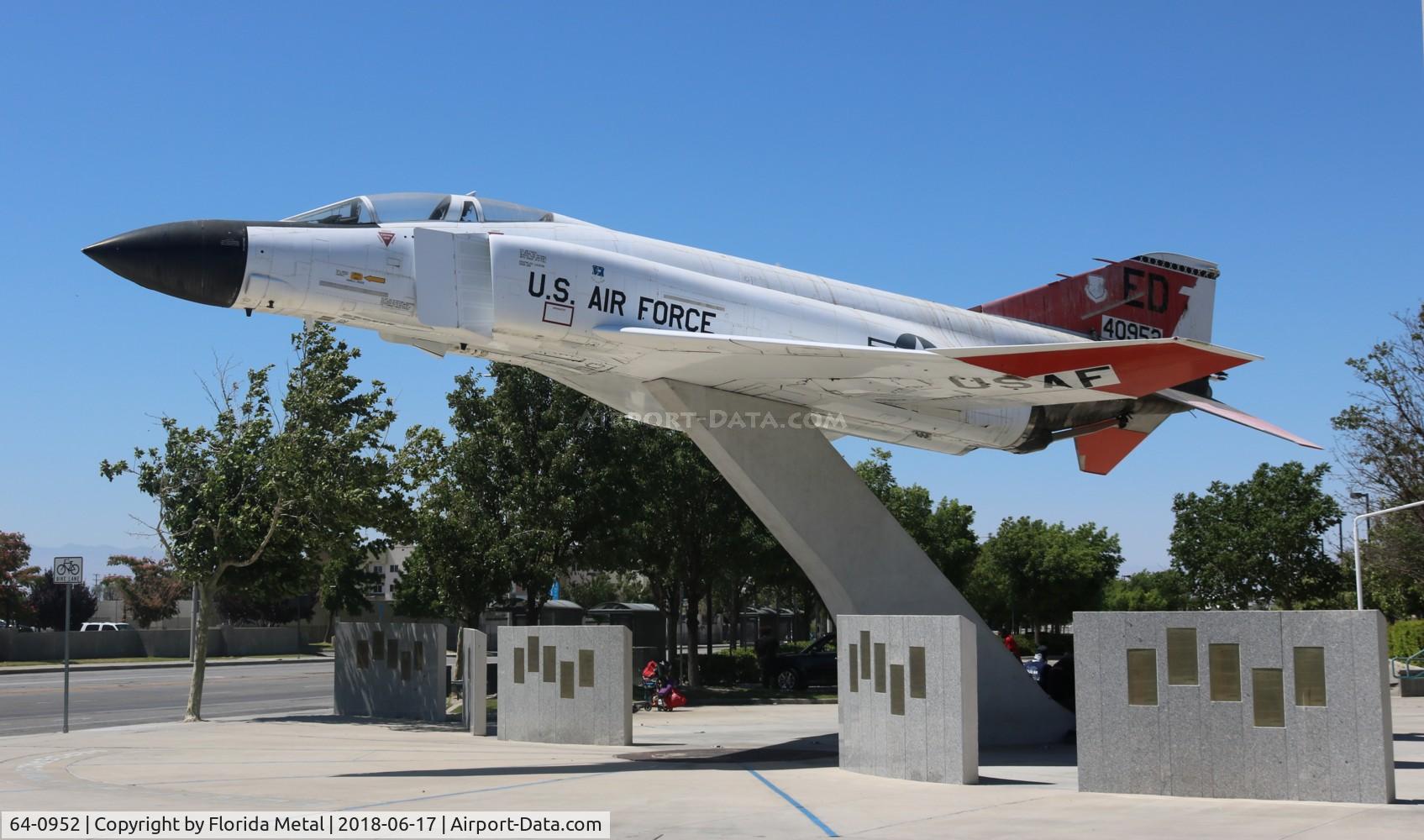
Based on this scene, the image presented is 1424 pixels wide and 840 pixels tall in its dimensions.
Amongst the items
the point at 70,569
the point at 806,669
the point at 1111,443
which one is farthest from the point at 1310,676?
the point at 806,669

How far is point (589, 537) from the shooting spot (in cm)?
2877

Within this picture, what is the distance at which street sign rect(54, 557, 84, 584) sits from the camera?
17.6 m

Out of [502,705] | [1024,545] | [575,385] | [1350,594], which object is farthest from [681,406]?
[1024,545]

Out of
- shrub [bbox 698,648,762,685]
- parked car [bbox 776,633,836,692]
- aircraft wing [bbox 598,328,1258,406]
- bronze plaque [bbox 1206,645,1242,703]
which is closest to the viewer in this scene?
bronze plaque [bbox 1206,645,1242,703]

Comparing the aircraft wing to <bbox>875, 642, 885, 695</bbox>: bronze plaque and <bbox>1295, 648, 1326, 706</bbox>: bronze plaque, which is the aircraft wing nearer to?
<bbox>875, 642, 885, 695</bbox>: bronze plaque

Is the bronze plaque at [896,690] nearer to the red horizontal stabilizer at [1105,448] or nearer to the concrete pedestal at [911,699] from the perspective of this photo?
the concrete pedestal at [911,699]

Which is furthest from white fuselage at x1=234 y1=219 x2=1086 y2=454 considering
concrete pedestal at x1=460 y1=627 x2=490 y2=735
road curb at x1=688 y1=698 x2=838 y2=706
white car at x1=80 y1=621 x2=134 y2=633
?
white car at x1=80 y1=621 x2=134 y2=633

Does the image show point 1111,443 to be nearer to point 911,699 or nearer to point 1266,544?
point 911,699

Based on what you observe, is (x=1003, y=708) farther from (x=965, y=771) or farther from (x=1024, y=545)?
(x=1024, y=545)

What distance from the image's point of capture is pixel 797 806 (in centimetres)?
991

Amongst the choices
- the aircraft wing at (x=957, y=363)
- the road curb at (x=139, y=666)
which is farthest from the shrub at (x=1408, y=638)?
the road curb at (x=139, y=666)

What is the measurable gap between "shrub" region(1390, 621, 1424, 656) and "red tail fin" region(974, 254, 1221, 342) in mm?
21131

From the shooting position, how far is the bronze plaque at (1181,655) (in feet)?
33.4

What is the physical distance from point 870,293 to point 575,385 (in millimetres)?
4618
